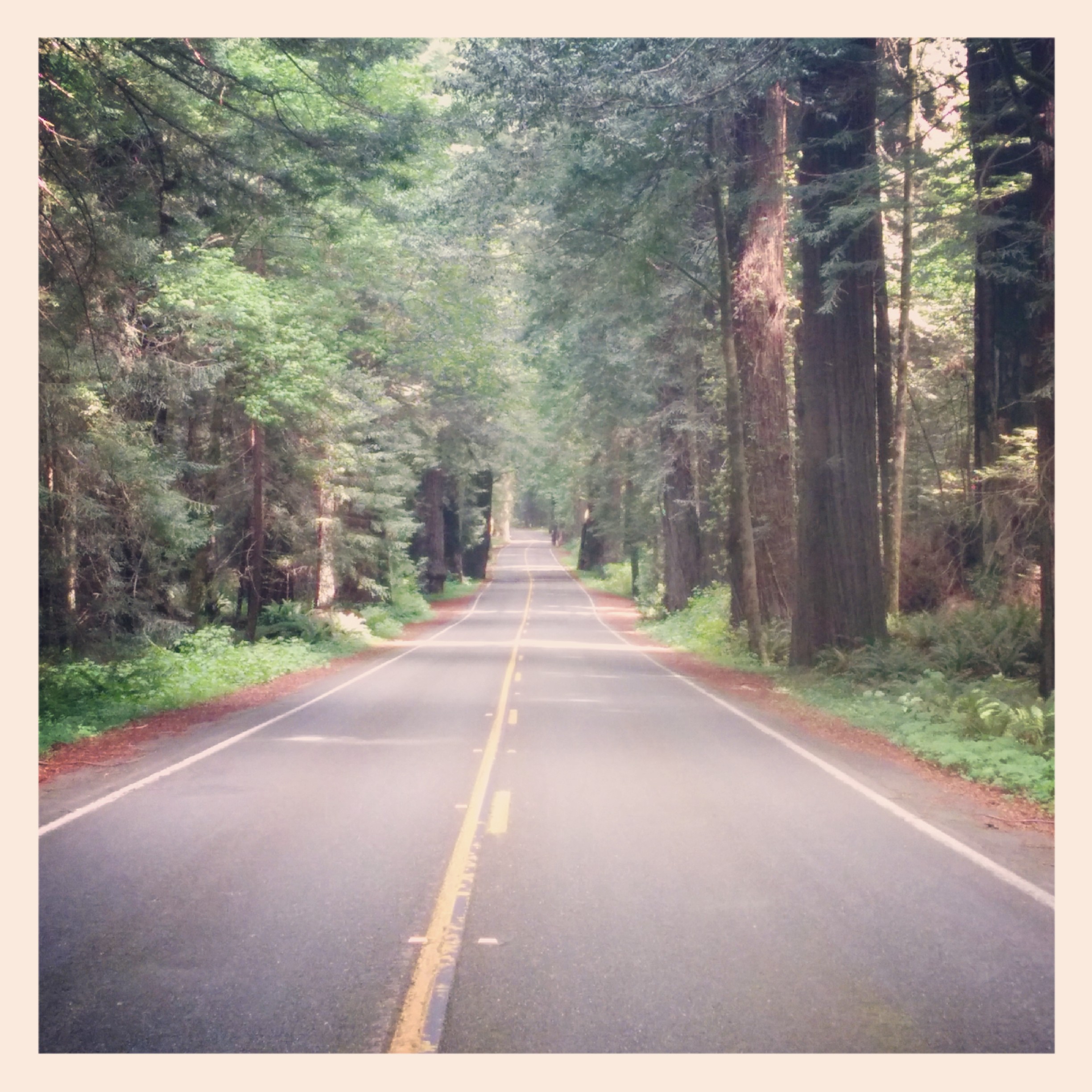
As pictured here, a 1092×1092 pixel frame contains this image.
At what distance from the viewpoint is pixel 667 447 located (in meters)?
31.0

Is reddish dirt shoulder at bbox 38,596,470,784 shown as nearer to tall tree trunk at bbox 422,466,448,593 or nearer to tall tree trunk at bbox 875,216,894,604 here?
tall tree trunk at bbox 875,216,894,604

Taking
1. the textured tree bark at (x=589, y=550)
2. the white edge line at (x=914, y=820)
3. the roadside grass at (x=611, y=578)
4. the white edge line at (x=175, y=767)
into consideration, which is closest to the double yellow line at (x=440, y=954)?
the white edge line at (x=175, y=767)

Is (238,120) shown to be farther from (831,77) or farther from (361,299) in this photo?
(361,299)

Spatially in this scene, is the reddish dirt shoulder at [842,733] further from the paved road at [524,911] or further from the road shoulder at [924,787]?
the paved road at [524,911]

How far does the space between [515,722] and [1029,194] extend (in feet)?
30.8

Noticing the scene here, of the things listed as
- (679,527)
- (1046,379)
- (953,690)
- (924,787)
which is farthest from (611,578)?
(924,787)

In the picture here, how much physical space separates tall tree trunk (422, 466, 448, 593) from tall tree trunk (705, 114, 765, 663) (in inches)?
1120

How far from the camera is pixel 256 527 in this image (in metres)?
21.9

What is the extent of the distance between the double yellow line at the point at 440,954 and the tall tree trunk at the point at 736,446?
13382mm

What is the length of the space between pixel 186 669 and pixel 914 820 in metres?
12.8

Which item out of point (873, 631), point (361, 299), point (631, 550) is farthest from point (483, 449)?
point (873, 631)

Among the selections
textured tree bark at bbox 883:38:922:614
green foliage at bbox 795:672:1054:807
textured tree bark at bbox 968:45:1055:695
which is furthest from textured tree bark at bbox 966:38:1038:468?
green foliage at bbox 795:672:1054:807

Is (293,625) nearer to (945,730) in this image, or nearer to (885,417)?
(885,417)

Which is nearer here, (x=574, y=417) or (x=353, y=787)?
(x=353, y=787)
